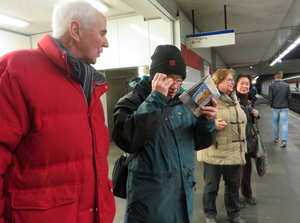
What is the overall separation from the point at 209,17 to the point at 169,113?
642 cm

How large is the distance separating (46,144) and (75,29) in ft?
1.96

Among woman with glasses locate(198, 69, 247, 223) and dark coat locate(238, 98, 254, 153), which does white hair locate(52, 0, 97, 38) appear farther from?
dark coat locate(238, 98, 254, 153)

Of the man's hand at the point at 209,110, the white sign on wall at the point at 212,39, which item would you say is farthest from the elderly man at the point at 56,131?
the white sign on wall at the point at 212,39

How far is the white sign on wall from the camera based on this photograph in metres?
5.64

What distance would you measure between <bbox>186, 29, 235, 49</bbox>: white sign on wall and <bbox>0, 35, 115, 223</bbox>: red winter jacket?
531 cm

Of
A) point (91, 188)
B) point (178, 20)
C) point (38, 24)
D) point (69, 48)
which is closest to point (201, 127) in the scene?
point (91, 188)

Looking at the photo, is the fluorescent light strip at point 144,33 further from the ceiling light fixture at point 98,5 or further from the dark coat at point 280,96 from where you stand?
the dark coat at point 280,96

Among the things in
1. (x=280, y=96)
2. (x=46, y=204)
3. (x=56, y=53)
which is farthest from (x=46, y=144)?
(x=280, y=96)

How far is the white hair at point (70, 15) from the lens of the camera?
3.74ft

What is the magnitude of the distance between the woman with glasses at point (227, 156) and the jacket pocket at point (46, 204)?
2063 millimetres

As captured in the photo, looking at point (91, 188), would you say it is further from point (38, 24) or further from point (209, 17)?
point (209, 17)

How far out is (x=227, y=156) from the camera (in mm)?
2715

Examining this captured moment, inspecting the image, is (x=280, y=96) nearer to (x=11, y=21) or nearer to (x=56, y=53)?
(x=56, y=53)

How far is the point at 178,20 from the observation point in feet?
18.4
